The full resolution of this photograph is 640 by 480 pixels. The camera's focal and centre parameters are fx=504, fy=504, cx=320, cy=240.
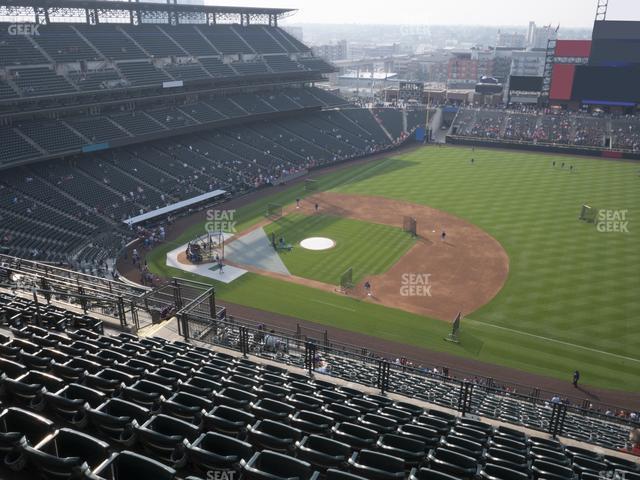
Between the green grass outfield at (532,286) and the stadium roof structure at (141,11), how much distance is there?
30.4 metres

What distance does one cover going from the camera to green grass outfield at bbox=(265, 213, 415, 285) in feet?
131

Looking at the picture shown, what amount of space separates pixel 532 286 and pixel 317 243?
59.3ft

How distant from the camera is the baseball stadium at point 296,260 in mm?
10266

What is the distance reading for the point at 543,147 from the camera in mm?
81062

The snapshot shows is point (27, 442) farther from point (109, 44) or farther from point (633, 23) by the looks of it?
point (633, 23)

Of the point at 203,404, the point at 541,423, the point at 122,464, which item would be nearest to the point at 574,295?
the point at 541,423

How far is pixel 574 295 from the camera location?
3534 centimetres

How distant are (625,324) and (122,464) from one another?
108 feet
